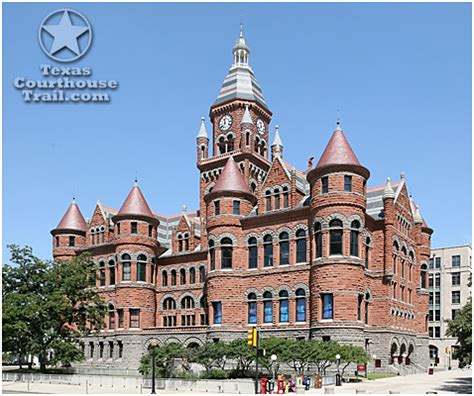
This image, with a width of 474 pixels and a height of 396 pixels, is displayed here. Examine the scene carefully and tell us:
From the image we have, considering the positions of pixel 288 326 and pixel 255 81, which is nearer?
pixel 288 326

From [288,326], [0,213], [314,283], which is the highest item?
[0,213]

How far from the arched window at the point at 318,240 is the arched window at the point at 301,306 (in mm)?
3964

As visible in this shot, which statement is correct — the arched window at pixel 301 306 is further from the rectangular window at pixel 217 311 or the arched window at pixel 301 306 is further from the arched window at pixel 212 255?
the arched window at pixel 212 255

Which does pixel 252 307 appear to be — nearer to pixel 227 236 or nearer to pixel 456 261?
pixel 227 236

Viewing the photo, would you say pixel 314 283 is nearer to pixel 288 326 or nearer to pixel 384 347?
pixel 288 326

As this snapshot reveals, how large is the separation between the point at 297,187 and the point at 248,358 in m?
17.6

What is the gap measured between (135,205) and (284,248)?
18407 mm

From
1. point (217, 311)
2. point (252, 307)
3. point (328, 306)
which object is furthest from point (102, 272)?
point (328, 306)

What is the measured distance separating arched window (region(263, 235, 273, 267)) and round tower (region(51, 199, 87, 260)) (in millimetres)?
25429

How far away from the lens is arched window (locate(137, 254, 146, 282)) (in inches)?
2501

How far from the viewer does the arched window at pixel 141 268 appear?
6353 centimetres

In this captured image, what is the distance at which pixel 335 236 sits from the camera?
49656mm

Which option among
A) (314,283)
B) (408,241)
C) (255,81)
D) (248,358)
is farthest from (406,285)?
(255,81)

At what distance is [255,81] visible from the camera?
76688mm
